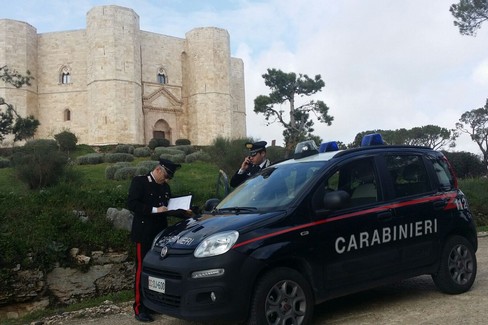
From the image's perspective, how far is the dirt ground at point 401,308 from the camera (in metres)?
4.74

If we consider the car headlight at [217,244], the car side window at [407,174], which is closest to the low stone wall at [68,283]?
the car headlight at [217,244]

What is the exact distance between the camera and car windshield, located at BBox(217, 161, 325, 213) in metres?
4.89

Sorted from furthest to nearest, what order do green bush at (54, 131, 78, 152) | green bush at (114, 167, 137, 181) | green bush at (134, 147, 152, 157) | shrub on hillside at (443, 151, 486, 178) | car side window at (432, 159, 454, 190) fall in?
green bush at (54, 131, 78, 152) < green bush at (134, 147, 152, 157) < green bush at (114, 167, 137, 181) < shrub on hillside at (443, 151, 486, 178) < car side window at (432, 159, 454, 190)

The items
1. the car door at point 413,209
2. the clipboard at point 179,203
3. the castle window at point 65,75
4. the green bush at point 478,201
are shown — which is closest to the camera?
the car door at point 413,209

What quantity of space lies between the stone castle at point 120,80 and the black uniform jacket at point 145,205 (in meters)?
41.5

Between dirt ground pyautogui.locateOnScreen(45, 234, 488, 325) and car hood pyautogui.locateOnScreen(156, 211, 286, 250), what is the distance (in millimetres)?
1058

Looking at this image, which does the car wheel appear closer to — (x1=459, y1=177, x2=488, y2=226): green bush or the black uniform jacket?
the black uniform jacket

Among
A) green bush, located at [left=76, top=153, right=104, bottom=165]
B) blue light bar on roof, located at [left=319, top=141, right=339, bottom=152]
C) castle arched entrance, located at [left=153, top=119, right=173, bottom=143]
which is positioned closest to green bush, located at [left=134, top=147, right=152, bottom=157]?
green bush, located at [left=76, top=153, right=104, bottom=165]

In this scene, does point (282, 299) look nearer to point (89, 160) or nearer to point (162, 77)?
point (89, 160)

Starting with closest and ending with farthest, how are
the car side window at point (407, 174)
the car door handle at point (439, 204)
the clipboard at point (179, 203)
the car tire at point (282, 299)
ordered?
the car tire at point (282, 299), the car side window at point (407, 174), the car door handle at point (439, 204), the clipboard at point (179, 203)

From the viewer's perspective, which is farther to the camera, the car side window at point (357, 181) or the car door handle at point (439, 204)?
the car door handle at point (439, 204)

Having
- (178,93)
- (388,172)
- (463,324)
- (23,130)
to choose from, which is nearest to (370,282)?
(463,324)

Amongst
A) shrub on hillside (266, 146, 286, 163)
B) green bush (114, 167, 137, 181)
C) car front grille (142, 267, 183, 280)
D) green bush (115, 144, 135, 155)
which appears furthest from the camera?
green bush (115, 144, 135, 155)

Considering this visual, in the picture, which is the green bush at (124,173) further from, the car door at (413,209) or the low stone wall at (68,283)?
the car door at (413,209)
